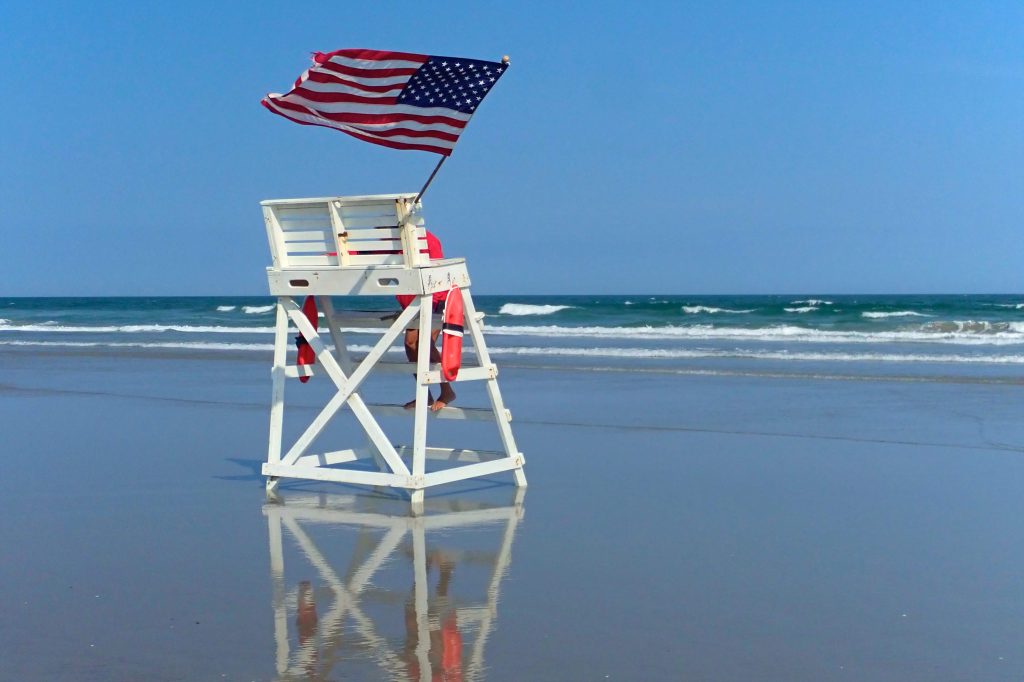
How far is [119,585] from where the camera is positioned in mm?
4742

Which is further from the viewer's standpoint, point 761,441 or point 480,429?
point 480,429

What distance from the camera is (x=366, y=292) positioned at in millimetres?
6289

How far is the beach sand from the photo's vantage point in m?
3.85

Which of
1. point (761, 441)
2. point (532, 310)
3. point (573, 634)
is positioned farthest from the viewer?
point (532, 310)

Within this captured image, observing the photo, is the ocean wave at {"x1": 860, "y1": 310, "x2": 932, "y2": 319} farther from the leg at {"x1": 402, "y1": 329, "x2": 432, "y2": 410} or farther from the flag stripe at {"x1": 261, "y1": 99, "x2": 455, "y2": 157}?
the flag stripe at {"x1": 261, "y1": 99, "x2": 455, "y2": 157}

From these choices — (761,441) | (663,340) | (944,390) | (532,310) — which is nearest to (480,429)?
(761,441)

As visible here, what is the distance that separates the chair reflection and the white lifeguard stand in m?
0.22

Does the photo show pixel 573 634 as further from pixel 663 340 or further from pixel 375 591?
pixel 663 340

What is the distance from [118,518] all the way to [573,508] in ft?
8.33

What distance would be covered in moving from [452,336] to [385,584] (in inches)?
73.3

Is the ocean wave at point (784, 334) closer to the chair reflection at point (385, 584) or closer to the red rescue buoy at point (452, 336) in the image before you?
the red rescue buoy at point (452, 336)

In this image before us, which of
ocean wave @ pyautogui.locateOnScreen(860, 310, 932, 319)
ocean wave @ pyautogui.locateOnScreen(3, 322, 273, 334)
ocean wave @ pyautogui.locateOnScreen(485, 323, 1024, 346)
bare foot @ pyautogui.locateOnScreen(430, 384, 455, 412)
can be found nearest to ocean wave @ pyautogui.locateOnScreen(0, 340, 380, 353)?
ocean wave @ pyautogui.locateOnScreen(3, 322, 273, 334)

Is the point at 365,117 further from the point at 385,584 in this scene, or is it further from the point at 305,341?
the point at 385,584

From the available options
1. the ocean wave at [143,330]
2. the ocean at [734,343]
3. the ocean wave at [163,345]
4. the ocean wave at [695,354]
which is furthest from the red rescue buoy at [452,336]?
the ocean wave at [143,330]
